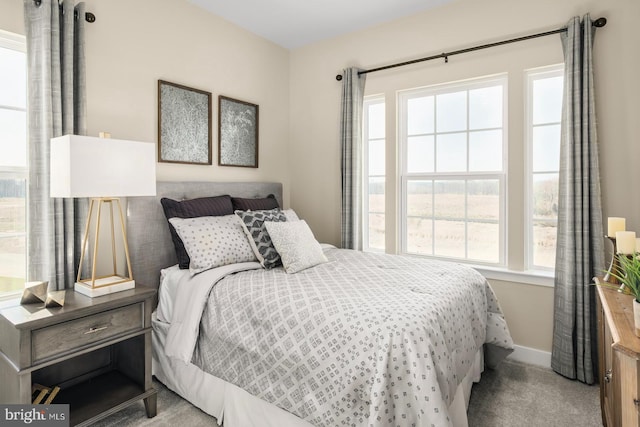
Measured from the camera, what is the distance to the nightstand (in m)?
1.64

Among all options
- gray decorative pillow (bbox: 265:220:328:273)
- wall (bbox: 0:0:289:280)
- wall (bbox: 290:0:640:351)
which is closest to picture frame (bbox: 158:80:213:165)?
wall (bbox: 0:0:289:280)

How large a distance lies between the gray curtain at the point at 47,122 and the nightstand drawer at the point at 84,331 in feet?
1.52

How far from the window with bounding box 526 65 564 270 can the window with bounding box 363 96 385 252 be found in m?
1.23

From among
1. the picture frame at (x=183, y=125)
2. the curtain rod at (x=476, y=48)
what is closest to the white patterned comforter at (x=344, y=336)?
the picture frame at (x=183, y=125)

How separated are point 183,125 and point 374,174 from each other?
1.76 meters

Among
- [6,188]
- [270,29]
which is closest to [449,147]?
[270,29]

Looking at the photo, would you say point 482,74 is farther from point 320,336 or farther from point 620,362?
point 320,336

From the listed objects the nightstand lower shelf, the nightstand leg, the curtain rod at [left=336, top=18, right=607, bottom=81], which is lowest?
the nightstand leg

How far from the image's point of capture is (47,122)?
6.71ft

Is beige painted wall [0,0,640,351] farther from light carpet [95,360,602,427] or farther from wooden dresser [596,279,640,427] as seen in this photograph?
wooden dresser [596,279,640,427]

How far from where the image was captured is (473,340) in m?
2.01

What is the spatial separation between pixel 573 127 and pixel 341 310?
2.04 meters

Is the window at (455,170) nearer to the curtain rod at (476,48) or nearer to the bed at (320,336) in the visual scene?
the curtain rod at (476,48)

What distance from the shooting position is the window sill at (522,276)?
2.70 m
